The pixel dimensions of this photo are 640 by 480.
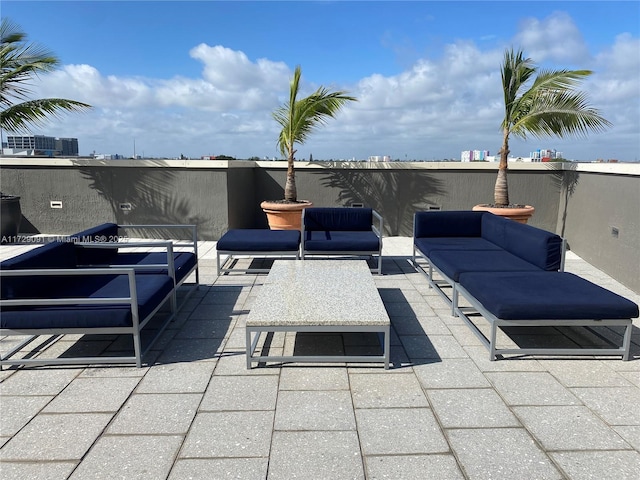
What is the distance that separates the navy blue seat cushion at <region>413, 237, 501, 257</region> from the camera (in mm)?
5203

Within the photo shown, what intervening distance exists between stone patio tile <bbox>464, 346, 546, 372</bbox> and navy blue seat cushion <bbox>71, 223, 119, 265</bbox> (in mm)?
3465

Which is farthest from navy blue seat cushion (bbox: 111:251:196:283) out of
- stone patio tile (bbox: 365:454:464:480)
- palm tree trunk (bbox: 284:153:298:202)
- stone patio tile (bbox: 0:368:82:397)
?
palm tree trunk (bbox: 284:153:298:202)

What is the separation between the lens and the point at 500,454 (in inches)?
85.6

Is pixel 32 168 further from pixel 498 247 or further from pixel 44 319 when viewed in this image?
pixel 498 247

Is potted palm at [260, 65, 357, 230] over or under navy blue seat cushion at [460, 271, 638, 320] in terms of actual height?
over

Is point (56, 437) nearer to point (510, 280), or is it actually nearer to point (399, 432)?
point (399, 432)

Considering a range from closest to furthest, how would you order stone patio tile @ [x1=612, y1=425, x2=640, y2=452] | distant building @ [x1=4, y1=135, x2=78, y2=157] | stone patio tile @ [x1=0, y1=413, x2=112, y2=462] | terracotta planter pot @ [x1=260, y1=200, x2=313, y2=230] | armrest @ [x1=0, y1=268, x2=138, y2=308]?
1. stone patio tile @ [x1=0, y1=413, x2=112, y2=462]
2. stone patio tile @ [x1=612, y1=425, x2=640, y2=452]
3. armrest @ [x1=0, y1=268, x2=138, y2=308]
4. terracotta planter pot @ [x1=260, y1=200, x2=313, y2=230]
5. distant building @ [x1=4, y1=135, x2=78, y2=157]

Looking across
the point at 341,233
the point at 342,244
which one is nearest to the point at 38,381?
the point at 342,244

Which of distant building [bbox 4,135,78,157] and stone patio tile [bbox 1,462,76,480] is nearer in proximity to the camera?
stone patio tile [bbox 1,462,76,480]

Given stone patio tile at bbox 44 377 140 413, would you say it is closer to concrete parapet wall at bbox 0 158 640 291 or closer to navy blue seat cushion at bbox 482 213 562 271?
navy blue seat cushion at bbox 482 213 562 271

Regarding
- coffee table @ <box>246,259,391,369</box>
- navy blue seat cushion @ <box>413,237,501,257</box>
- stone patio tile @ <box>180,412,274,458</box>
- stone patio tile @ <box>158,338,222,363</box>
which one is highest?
navy blue seat cushion @ <box>413,237,501,257</box>

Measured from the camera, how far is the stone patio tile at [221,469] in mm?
2008

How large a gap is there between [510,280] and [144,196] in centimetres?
655

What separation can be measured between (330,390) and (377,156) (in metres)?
7.15
